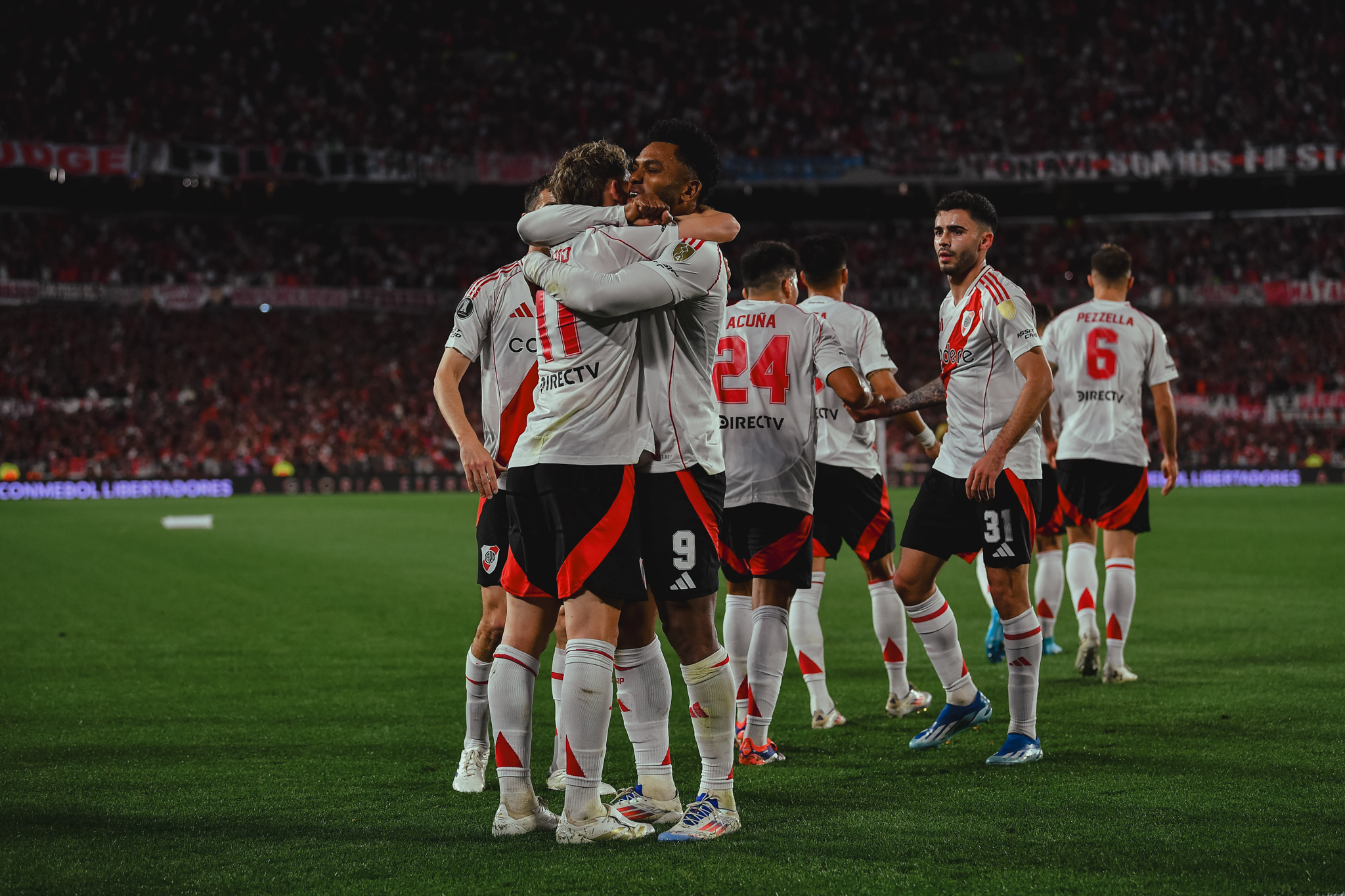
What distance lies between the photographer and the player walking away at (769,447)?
Result: 5.61 metres

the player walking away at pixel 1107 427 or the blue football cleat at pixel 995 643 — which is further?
the blue football cleat at pixel 995 643

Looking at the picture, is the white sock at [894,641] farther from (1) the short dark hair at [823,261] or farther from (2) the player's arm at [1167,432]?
(2) the player's arm at [1167,432]

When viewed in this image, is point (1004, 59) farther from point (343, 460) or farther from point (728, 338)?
point (728, 338)

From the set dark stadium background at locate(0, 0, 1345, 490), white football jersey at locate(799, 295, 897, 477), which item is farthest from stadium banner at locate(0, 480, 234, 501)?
white football jersey at locate(799, 295, 897, 477)

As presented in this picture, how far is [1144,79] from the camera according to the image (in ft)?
141

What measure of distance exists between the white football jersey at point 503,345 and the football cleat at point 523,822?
4.21 ft

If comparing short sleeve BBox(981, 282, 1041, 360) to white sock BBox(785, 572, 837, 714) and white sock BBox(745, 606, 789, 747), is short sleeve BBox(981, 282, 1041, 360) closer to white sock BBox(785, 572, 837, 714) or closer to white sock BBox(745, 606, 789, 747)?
white sock BBox(745, 606, 789, 747)

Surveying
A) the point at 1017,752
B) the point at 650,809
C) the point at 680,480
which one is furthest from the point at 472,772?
the point at 1017,752

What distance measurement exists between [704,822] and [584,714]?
56 centimetres

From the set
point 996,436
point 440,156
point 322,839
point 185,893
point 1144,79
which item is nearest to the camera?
point 185,893

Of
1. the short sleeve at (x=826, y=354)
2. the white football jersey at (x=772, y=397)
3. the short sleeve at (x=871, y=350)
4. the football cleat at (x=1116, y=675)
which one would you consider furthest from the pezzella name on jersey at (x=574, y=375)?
the football cleat at (x=1116, y=675)

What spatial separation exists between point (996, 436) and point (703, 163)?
189 cm

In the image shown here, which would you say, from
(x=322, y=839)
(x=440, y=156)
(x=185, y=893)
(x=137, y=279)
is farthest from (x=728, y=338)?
(x=137, y=279)

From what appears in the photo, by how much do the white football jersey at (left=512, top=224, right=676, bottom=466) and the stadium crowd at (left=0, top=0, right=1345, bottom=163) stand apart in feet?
126
